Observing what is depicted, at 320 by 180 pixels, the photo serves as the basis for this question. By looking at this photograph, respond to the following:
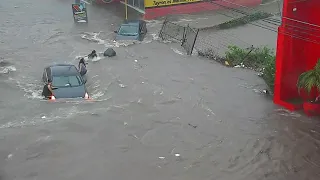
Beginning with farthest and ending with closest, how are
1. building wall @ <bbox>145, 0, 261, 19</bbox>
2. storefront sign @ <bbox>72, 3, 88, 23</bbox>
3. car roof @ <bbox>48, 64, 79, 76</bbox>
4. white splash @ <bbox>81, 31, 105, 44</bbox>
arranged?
building wall @ <bbox>145, 0, 261, 19</bbox>, storefront sign @ <bbox>72, 3, 88, 23</bbox>, white splash @ <bbox>81, 31, 105, 44</bbox>, car roof @ <bbox>48, 64, 79, 76</bbox>

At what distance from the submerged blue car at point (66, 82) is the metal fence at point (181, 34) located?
26.6ft

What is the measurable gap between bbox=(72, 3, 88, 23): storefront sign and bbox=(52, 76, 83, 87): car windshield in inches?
552

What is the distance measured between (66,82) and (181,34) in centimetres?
1142

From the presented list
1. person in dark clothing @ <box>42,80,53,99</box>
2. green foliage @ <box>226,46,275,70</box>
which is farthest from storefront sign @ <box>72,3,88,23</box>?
person in dark clothing @ <box>42,80,53,99</box>

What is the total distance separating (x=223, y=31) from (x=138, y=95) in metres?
13.1

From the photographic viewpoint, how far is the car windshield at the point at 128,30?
1076 inches

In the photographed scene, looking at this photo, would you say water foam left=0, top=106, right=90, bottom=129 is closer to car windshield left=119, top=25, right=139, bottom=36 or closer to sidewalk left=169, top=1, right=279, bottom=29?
car windshield left=119, top=25, right=139, bottom=36

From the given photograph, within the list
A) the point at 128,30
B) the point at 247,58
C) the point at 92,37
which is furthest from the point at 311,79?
the point at 92,37

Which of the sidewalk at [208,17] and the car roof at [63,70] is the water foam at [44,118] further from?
the sidewalk at [208,17]

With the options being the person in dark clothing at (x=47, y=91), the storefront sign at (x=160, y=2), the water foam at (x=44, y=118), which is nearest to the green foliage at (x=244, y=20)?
the storefront sign at (x=160, y=2)

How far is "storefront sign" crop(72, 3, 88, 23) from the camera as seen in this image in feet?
104

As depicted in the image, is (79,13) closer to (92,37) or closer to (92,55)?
(92,37)

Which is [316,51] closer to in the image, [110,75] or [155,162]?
[155,162]

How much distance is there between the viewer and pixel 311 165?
45.3 ft
